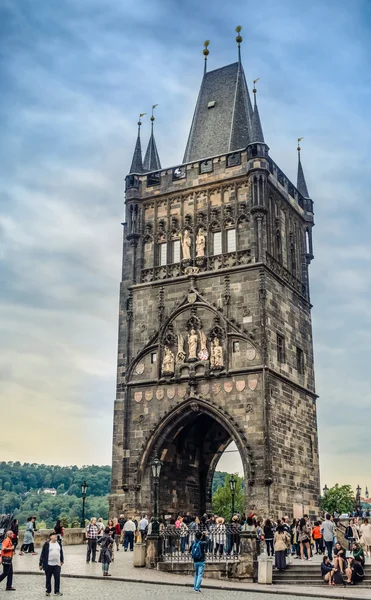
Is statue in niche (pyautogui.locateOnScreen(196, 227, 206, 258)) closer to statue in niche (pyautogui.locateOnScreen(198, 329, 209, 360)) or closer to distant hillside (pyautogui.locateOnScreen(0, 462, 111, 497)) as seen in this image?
statue in niche (pyautogui.locateOnScreen(198, 329, 209, 360))

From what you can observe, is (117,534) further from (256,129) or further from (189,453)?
(256,129)

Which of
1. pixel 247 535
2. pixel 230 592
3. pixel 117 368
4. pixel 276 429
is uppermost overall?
pixel 117 368

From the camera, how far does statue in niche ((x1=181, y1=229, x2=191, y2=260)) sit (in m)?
36.7

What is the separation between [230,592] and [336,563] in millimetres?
3543

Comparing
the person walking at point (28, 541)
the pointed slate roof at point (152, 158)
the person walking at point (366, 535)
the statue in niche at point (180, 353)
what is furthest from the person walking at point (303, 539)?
the pointed slate roof at point (152, 158)

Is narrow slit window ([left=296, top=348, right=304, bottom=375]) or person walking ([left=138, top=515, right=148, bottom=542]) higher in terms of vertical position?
narrow slit window ([left=296, top=348, right=304, bottom=375])

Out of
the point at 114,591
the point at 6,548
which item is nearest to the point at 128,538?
the point at 114,591

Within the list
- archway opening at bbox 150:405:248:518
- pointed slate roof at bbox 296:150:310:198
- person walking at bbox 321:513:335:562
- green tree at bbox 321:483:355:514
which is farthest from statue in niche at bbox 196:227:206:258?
green tree at bbox 321:483:355:514

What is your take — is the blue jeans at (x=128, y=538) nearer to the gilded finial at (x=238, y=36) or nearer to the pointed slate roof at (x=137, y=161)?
the pointed slate roof at (x=137, y=161)

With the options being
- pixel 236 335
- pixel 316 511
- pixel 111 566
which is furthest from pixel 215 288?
pixel 111 566

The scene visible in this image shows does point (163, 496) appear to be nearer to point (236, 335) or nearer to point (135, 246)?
point (236, 335)

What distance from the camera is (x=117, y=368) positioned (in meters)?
36.4

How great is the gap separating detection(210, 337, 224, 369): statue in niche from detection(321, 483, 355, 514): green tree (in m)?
42.2

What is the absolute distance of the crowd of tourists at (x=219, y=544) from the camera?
17.3 m
